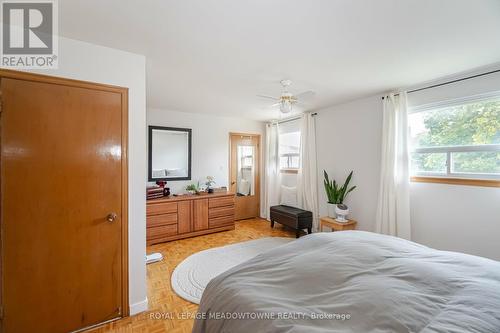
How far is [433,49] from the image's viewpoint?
6.16ft

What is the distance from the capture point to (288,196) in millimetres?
4707

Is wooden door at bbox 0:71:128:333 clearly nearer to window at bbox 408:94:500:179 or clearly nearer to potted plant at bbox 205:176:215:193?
potted plant at bbox 205:176:215:193

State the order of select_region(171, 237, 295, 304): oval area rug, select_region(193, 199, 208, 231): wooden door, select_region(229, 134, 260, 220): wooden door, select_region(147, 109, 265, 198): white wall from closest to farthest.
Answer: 1. select_region(171, 237, 295, 304): oval area rug
2. select_region(193, 199, 208, 231): wooden door
3. select_region(147, 109, 265, 198): white wall
4. select_region(229, 134, 260, 220): wooden door

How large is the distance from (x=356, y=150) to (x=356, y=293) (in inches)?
114

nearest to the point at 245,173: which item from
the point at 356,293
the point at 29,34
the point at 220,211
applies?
the point at 220,211

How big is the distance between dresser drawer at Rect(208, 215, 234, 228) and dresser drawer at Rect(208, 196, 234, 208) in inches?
10.2

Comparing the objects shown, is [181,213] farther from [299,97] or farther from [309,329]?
[309,329]

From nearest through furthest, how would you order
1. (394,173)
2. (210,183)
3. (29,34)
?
(29,34)
(394,173)
(210,183)

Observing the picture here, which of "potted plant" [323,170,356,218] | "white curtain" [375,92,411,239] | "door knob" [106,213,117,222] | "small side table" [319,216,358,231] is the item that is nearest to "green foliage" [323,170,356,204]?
"potted plant" [323,170,356,218]

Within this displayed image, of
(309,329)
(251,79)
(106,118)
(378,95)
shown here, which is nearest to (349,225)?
(378,95)

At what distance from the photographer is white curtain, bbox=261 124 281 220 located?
497 cm

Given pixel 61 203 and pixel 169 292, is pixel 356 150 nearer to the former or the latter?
pixel 169 292

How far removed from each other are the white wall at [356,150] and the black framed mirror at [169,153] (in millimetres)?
2751

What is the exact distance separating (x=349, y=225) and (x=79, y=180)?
11.2ft
